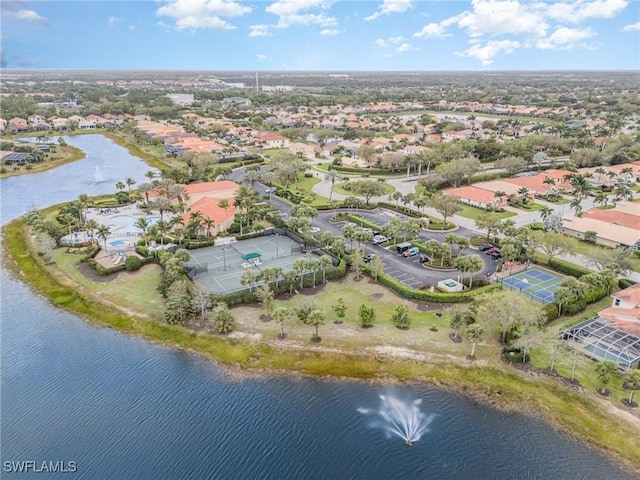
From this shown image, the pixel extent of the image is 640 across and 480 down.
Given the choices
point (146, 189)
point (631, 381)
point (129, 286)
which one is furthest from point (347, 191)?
point (631, 381)

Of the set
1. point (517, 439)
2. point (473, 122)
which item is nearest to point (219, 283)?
point (517, 439)

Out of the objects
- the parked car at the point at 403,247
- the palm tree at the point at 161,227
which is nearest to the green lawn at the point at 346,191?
the parked car at the point at 403,247

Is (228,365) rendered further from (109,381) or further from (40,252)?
(40,252)

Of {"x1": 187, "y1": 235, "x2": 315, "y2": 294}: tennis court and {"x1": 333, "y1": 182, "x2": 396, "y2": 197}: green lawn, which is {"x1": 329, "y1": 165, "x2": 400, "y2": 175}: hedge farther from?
{"x1": 187, "y1": 235, "x2": 315, "y2": 294}: tennis court

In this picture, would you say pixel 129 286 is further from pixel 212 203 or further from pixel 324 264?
pixel 212 203

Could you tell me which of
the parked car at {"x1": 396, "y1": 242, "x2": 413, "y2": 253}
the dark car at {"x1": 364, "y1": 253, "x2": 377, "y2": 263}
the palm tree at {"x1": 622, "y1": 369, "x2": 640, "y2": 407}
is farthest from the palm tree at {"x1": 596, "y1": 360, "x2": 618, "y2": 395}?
the parked car at {"x1": 396, "y1": 242, "x2": 413, "y2": 253}

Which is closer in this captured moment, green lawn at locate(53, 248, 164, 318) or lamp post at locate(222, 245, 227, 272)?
green lawn at locate(53, 248, 164, 318)

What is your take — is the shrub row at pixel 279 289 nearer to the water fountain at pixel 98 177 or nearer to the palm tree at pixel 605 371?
the palm tree at pixel 605 371
